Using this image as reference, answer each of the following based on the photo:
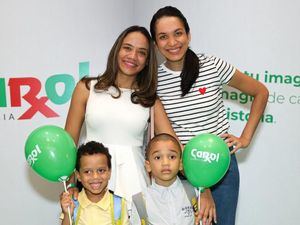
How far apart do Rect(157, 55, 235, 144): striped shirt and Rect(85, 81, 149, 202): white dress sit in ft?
0.56

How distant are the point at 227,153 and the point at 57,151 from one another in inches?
27.7

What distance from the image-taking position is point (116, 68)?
73.7 inches

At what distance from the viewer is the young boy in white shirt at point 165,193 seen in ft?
5.53

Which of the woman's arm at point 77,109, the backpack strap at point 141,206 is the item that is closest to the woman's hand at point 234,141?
the backpack strap at point 141,206

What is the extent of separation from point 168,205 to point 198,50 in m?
1.10

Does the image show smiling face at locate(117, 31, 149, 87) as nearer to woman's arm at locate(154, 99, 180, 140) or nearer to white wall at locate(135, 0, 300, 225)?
woman's arm at locate(154, 99, 180, 140)

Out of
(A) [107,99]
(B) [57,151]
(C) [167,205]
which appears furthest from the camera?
(A) [107,99]

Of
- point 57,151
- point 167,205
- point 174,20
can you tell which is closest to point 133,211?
point 167,205

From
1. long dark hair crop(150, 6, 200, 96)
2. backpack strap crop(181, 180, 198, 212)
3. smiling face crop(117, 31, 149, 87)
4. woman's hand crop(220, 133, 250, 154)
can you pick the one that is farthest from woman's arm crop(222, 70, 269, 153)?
smiling face crop(117, 31, 149, 87)

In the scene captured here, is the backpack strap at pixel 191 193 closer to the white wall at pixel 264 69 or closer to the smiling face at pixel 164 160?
the smiling face at pixel 164 160

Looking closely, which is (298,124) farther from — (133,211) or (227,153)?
(133,211)

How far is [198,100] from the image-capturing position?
6.13ft

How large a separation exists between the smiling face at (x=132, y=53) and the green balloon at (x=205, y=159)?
18.0 inches

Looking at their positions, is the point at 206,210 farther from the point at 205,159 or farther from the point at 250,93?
the point at 250,93
